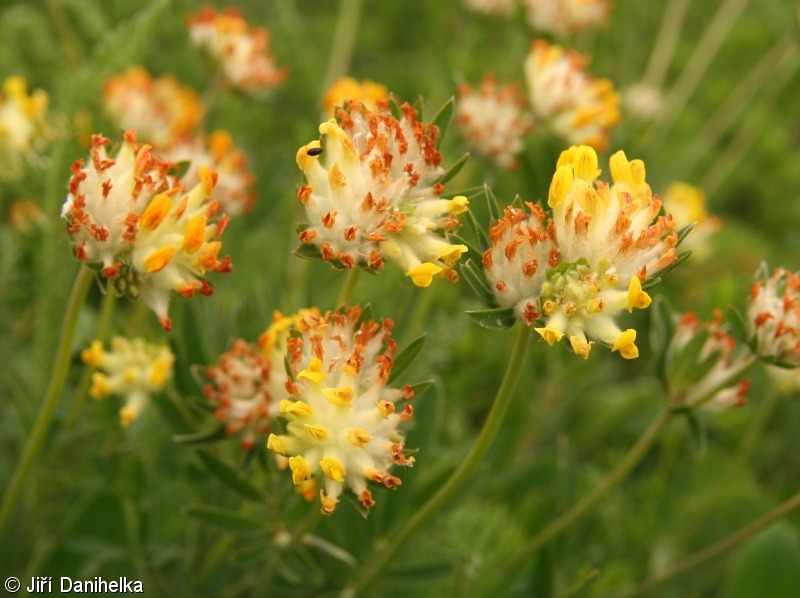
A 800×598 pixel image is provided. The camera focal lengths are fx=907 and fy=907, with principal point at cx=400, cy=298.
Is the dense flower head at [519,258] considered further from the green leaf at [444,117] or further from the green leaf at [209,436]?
the green leaf at [209,436]

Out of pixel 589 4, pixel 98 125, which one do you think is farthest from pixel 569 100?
pixel 98 125

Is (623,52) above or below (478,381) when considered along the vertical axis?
above

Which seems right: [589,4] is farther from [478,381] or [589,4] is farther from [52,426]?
[52,426]

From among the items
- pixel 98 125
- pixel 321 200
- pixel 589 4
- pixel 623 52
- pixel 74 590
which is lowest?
pixel 74 590

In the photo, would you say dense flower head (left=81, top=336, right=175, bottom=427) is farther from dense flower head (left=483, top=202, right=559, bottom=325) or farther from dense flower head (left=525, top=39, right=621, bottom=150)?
dense flower head (left=525, top=39, right=621, bottom=150)

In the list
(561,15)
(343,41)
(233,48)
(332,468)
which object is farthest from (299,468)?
(343,41)

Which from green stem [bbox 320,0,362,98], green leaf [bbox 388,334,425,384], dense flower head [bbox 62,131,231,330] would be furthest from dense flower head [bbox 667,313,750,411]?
green stem [bbox 320,0,362,98]

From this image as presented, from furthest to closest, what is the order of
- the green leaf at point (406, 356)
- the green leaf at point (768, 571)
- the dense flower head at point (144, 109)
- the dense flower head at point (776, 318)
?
the dense flower head at point (144, 109), the green leaf at point (768, 571), the dense flower head at point (776, 318), the green leaf at point (406, 356)

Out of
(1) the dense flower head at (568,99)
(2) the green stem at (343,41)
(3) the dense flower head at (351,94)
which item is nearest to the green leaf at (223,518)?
(3) the dense flower head at (351,94)
